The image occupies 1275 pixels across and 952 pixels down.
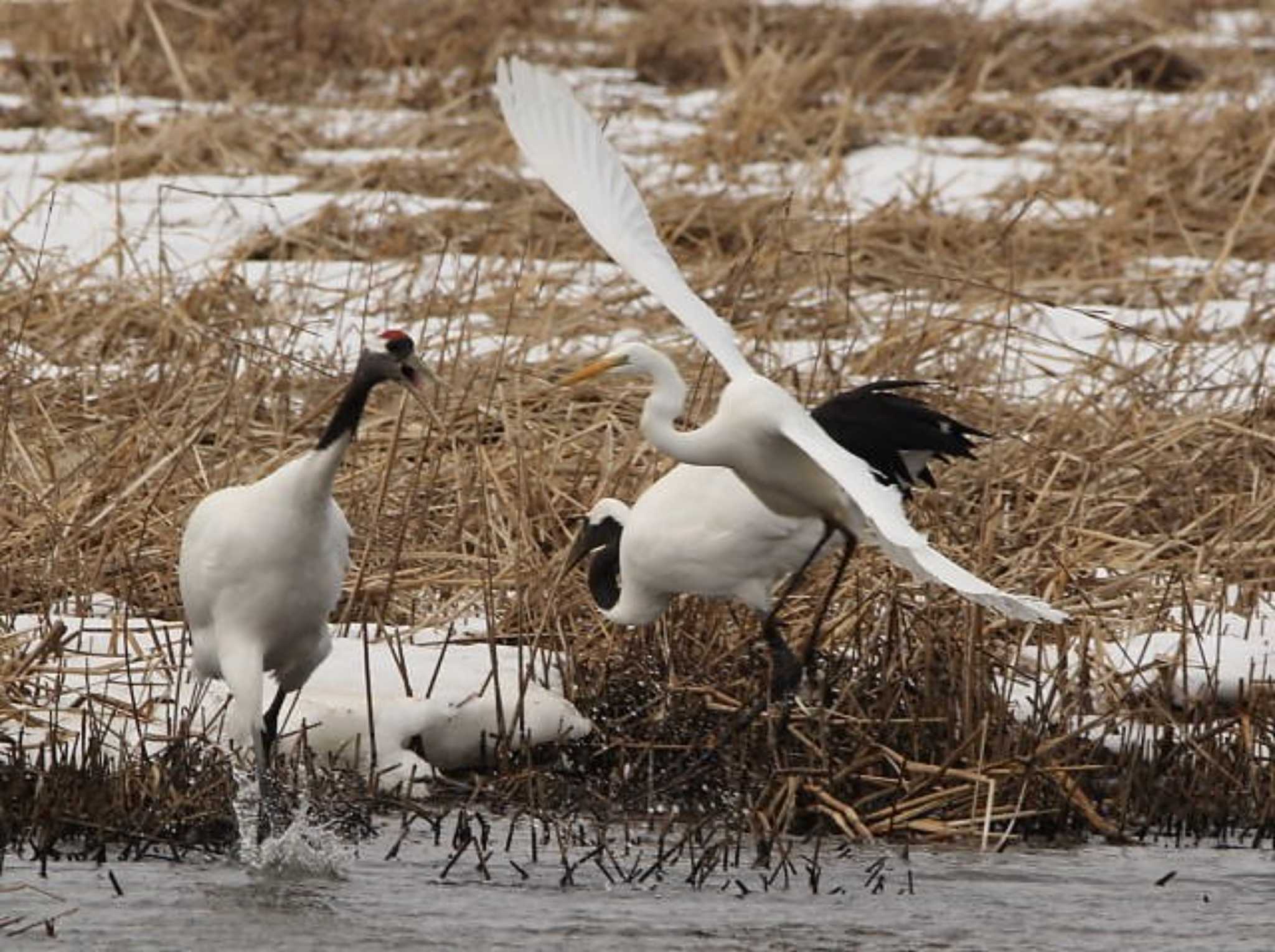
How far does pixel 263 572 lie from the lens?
5629 millimetres

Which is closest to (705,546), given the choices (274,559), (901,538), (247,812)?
(274,559)

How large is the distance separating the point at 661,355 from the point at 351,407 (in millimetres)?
1280

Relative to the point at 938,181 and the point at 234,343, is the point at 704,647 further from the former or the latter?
the point at 938,181

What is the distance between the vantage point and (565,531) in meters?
7.54

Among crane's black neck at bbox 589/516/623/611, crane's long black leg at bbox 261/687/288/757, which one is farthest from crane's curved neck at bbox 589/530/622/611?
crane's long black leg at bbox 261/687/288/757

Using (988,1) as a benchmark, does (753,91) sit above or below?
below

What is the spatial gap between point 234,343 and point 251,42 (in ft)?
22.8

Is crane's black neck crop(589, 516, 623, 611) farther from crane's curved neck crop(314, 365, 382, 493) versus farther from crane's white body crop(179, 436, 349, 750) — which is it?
crane's curved neck crop(314, 365, 382, 493)

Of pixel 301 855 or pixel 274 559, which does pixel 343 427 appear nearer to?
pixel 274 559

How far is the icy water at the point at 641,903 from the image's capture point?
493 centimetres

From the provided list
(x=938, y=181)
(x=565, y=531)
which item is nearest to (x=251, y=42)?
(x=938, y=181)

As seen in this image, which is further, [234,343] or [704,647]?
[234,343]

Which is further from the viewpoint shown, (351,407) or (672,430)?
(672,430)

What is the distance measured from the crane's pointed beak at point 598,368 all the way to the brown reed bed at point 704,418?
55 cm
